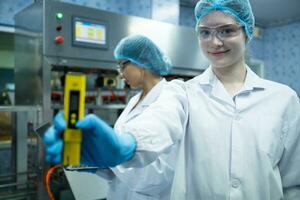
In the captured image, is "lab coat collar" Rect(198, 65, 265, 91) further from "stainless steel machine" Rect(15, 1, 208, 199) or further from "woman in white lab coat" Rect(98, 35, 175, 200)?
"stainless steel machine" Rect(15, 1, 208, 199)

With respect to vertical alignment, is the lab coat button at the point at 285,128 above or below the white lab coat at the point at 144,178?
above

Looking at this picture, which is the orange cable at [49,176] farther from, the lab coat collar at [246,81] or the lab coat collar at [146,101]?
the lab coat collar at [246,81]

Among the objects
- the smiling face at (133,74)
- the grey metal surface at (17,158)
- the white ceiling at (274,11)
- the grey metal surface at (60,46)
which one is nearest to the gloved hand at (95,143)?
the smiling face at (133,74)

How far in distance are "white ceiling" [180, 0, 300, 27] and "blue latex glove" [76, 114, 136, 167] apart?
9.56ft

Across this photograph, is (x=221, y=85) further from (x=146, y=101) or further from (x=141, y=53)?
(x=141, y=53)

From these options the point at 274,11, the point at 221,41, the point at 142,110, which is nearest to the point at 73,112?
the point at 221,41

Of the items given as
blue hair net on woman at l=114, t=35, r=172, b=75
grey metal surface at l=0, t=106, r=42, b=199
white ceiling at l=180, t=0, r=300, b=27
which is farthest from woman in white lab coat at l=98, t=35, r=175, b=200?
white ceiling at l=180, t=0, r=300, b=27

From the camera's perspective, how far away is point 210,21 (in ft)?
2.81

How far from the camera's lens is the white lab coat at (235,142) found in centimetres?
85

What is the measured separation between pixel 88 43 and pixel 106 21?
0.17m

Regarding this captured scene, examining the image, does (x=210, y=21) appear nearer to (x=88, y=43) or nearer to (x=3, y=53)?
(x=88, y=43)

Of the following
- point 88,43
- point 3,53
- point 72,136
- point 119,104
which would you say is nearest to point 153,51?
point 88,43

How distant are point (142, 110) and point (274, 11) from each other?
2.90 m

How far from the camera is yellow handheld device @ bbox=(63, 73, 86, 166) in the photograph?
18.7 inches
